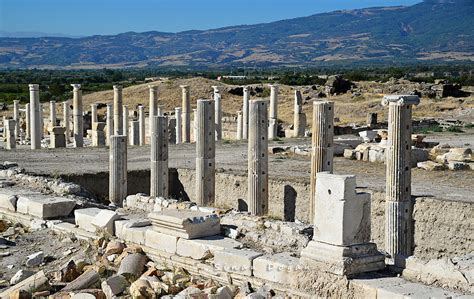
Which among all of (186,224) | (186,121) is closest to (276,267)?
(186,224)

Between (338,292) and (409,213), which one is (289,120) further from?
(338,292)

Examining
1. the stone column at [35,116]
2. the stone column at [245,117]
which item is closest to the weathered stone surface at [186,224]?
the stone column at [35,116]

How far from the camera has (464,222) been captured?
14844 mm

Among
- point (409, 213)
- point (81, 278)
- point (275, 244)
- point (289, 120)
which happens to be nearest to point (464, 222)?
point (409, 213)

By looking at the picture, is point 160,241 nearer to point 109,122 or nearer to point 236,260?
point 236,260

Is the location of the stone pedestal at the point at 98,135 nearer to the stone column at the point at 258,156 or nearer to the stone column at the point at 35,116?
the stone column at the point at 35,116

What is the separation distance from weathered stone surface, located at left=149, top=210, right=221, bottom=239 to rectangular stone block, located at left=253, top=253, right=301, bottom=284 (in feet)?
4.33

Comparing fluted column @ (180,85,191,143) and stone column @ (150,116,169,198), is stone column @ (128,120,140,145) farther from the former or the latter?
stone column @ (150,116,169,198)

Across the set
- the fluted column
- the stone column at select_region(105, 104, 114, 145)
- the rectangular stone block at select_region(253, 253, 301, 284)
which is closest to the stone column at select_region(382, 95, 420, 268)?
the rectangular stone block at select_region(253, 253, 301, 284)

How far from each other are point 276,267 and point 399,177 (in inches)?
209

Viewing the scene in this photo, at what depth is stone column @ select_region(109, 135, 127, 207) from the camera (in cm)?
1817

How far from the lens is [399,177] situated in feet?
45.5

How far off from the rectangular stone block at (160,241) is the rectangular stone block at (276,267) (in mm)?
1516

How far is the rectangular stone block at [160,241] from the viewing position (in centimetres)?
1051
